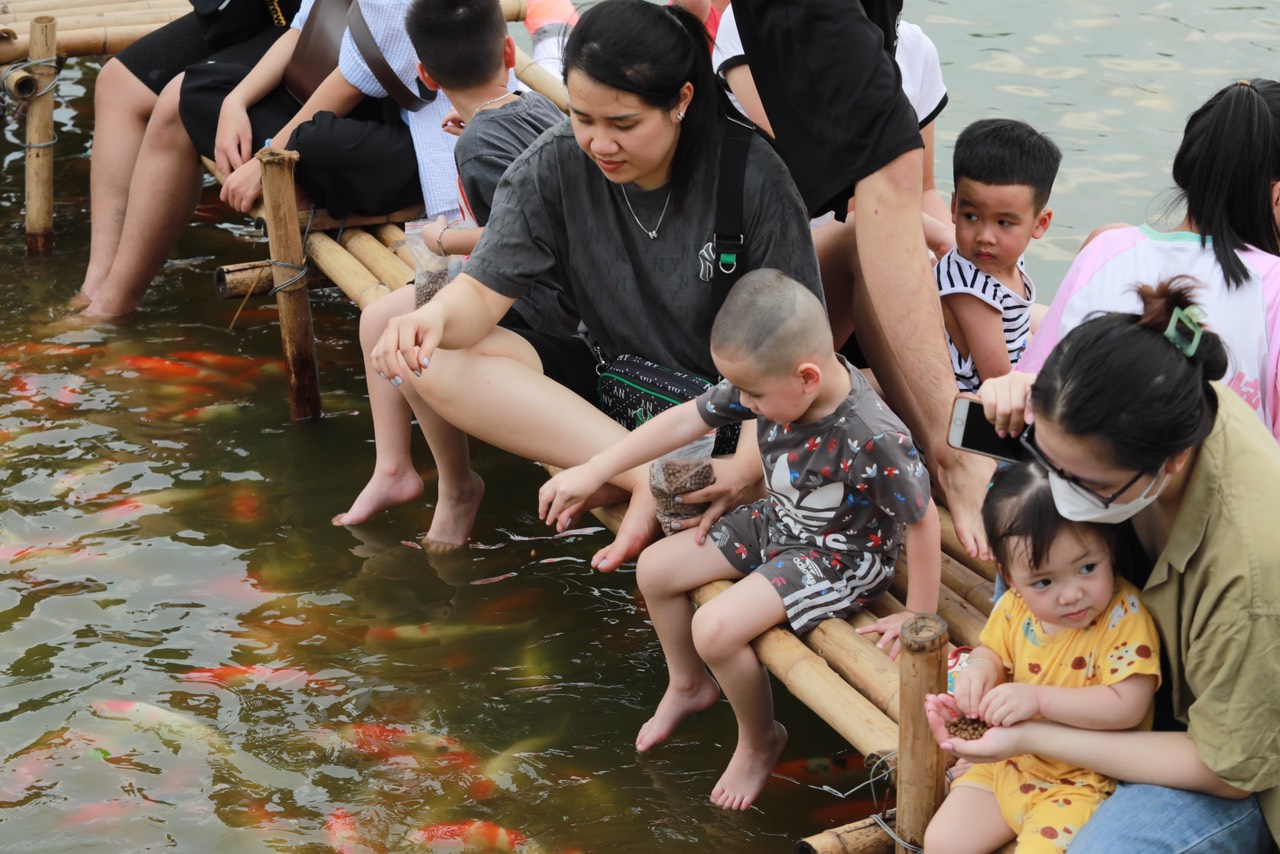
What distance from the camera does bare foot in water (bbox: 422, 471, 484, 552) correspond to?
12.6 feet

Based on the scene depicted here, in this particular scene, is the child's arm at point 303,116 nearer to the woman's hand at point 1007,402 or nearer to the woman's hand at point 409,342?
the woman's hand at point 409,342

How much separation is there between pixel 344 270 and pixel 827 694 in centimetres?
233

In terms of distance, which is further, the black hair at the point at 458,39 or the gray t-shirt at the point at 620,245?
the black hair at the point at 458,39

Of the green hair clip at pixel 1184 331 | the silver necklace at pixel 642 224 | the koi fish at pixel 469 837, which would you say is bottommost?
the koi fish at pixel 469 837

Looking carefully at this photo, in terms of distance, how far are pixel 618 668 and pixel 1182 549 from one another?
1.77 m

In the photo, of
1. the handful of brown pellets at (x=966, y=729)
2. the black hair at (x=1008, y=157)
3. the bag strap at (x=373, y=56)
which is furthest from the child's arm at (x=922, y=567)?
the bag strap at (x=373, y=56)

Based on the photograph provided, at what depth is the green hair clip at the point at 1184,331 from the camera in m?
1.81

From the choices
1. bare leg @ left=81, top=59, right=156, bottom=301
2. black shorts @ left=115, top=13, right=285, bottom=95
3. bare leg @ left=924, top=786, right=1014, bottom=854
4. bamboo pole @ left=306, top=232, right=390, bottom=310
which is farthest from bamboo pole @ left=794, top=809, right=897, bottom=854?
bare leg @ left=81, top=59, right=156, bottom=301

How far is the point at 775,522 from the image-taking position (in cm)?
282

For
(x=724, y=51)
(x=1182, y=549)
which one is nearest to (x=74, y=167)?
(x=724, y=51)

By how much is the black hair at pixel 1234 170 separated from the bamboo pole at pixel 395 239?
2420 mm

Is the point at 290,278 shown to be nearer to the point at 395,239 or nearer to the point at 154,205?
the point at 395,239

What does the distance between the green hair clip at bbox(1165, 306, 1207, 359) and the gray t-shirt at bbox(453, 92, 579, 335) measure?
1944mm

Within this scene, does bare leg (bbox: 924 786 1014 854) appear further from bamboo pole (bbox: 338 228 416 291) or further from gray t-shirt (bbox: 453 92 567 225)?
bamboo pole (bbox: 338 228 416 291)
